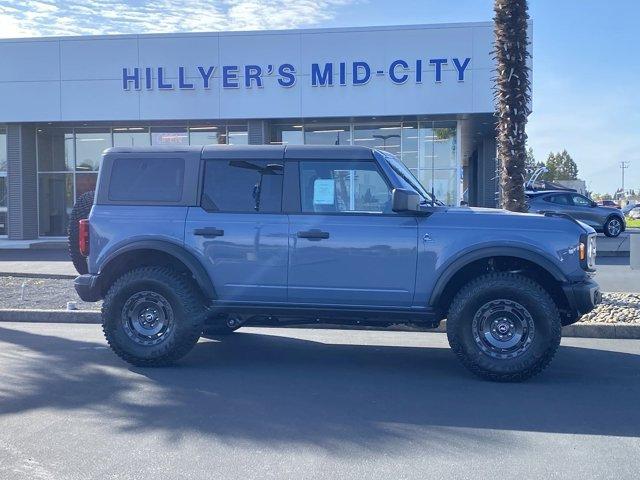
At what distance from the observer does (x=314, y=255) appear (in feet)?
23.0

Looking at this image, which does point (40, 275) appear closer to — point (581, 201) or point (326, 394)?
point (326, 394)

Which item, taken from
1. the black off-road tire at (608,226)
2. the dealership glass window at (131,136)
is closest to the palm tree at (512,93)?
the black off-road tire at (608,226)

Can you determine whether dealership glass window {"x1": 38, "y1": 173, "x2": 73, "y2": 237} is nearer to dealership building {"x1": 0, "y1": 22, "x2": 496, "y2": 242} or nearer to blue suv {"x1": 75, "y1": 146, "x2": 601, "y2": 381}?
dealership building {"x1": 0, "y1": 22, "x2": 496, "y2": 242}

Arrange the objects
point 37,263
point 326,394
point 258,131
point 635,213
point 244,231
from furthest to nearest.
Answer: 1. point 635,213
2. point 258,131
3. point 37,263
4. point 244,231
5. point 326,394

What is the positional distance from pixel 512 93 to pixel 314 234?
548cm

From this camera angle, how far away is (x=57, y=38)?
22938 mm

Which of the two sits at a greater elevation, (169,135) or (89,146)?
(169,135)

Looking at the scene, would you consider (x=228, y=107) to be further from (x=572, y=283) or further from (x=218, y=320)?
(x=572, y=283)

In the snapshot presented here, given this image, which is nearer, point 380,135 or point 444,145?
point 444,145

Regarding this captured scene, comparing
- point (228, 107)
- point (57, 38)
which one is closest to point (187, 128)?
point (228, 107)

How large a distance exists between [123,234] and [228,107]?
51.6ft

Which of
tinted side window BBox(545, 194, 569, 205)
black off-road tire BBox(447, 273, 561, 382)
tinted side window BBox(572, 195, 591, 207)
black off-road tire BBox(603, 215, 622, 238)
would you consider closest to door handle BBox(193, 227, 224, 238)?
black off-road tire BBox(447, 273, 561, 382)

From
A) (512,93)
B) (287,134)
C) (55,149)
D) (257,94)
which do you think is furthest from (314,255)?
(55,149)

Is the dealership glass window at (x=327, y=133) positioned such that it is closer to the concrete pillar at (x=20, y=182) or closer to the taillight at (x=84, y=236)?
the concrete pillar at (x=20, y=182)
